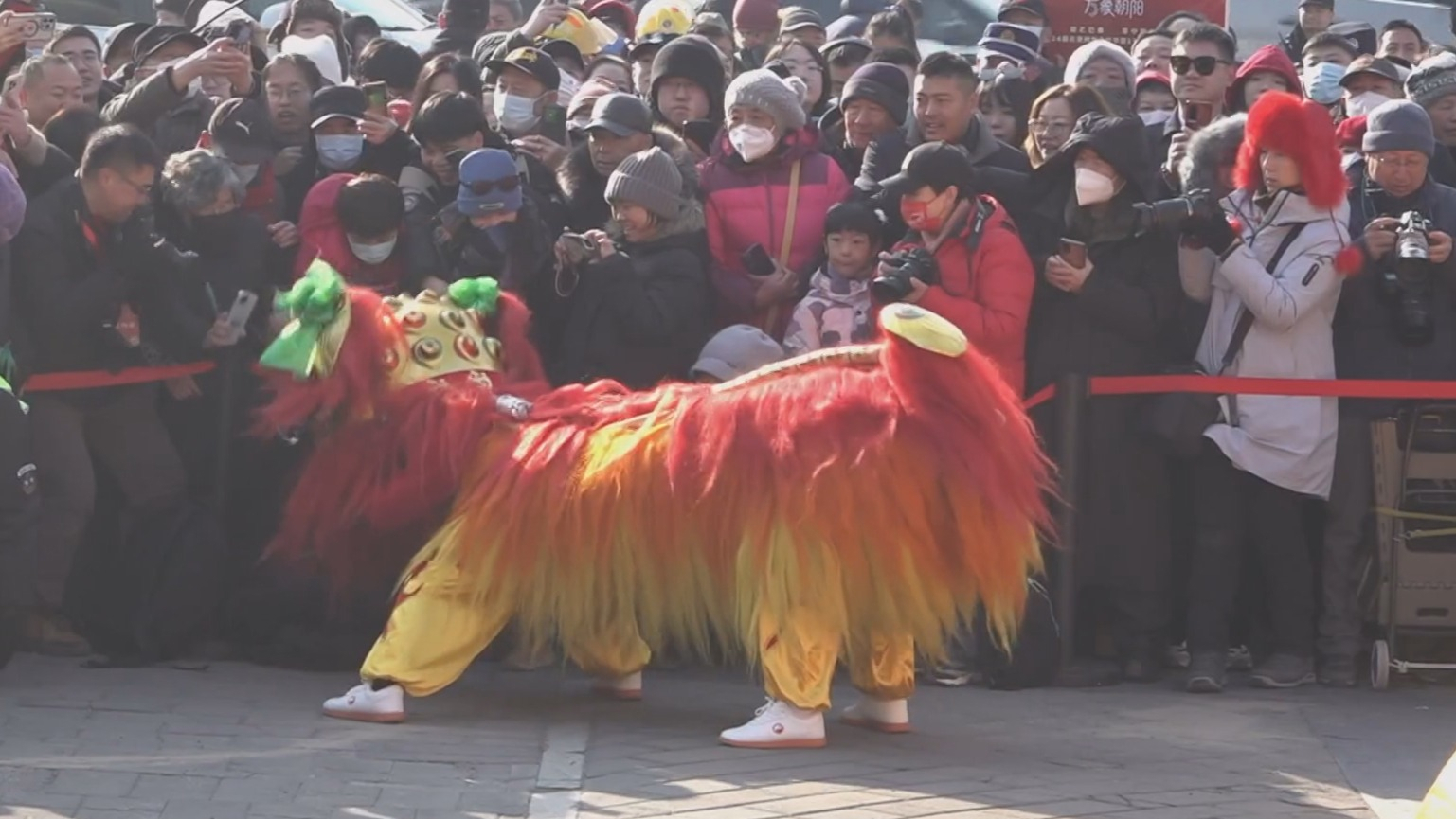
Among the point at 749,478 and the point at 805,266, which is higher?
the point at 805,266

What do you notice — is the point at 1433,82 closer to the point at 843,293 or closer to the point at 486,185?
the point at 843,293

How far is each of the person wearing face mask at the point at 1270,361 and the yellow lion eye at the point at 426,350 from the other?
2.49m

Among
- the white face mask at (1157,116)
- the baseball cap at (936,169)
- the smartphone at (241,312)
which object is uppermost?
the white face mask at (1157,116)

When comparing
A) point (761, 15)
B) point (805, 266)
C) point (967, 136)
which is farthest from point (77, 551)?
point (761, 15)

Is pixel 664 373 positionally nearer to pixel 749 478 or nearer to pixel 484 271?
pixel 484 271

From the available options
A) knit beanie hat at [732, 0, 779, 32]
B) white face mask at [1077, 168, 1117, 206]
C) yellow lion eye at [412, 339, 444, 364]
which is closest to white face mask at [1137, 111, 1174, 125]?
white face mask at [1077, 168, 1117, 206]

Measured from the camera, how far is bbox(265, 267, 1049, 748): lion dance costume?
6.51 m

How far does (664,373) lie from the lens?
8109 millimetres

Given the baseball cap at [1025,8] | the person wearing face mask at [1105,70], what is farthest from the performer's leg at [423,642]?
the baseball cap at [1025,8]

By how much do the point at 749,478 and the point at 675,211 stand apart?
165 cm

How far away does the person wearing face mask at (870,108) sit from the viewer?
28.5 ft

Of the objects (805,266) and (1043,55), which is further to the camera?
(1043,55)

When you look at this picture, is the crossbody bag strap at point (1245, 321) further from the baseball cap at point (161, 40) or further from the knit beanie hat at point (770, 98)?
the baseball cap at point (161, 40)

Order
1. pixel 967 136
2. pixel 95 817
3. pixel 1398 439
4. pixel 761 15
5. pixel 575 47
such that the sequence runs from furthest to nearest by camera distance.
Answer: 1. pixel 761 15
2. pixel 575 47
3. pixel 967 136
4. pixel 1398 439
5. pixel 95 817
